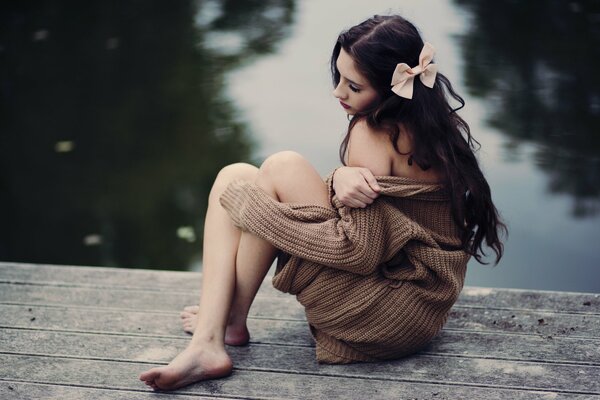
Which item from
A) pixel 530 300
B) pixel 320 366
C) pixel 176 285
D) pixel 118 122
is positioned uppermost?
pixel 320 366

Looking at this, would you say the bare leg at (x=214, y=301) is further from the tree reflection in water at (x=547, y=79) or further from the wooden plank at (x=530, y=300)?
the tree reflection in water at (x=547, y=79)

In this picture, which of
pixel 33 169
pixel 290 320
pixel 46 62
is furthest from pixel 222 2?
pixel 290 320

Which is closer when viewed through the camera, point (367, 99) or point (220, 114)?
point (367, 99)

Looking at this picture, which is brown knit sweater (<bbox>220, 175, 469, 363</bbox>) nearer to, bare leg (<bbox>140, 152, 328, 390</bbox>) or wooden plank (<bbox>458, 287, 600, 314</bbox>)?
bare leg (<bbox>140, 152, 328, 390</bbox>)

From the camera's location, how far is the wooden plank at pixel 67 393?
2049 mm

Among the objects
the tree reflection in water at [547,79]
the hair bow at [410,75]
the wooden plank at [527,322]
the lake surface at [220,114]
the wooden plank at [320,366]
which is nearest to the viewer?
the hair bow at [410,75]

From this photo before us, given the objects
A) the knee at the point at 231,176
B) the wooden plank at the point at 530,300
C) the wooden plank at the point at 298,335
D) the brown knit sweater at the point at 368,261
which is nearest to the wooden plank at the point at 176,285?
the wooden plank at the point at 530,300

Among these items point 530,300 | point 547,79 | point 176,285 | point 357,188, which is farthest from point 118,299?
point 547,79

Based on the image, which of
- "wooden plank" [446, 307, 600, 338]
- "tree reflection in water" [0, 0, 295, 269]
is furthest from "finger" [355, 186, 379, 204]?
"tree reflection in water" [0, 0, 295, 269]

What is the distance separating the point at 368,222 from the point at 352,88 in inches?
12.8

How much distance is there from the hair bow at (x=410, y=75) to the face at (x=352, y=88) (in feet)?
0.28

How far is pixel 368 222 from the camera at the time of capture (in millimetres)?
2051

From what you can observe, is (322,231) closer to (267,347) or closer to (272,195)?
(272,195)

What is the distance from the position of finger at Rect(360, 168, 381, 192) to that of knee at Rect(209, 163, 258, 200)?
13.6 inches
